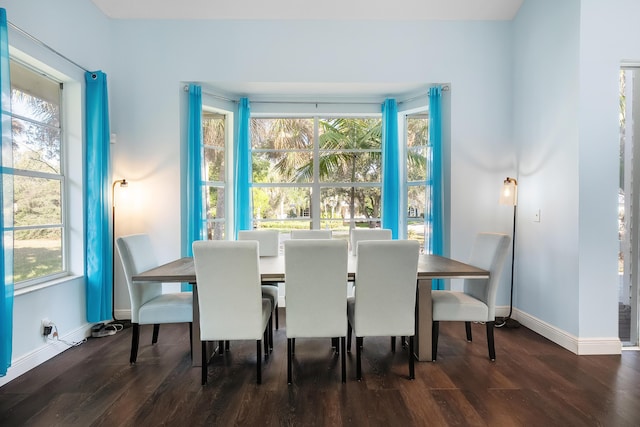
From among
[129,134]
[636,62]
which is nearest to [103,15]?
[129,134]

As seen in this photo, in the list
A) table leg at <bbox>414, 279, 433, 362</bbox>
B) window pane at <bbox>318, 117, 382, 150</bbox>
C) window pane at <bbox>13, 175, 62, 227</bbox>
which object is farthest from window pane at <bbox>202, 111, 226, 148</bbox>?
table leg at <bbox>414, 279, 433, 362</bbox>

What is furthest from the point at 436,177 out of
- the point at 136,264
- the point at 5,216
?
the point at 5,216

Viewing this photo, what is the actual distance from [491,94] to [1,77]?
167 inches

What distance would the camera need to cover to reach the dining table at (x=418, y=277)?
2.28 meters

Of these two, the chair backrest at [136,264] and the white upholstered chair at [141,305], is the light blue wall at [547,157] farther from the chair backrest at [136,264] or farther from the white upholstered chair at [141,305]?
the chair backrest at [136,264]

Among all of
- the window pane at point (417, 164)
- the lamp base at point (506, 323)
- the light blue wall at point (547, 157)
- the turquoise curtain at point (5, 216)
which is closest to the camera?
the turquoise curtain at point (5, 216)

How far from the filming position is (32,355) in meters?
2.48

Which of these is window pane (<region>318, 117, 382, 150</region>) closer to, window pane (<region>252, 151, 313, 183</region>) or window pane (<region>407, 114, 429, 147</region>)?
window pane (<region>252, 151, 313, 183</region>)

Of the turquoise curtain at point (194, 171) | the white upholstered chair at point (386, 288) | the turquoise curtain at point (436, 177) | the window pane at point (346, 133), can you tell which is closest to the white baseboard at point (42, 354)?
the turquoise curtain at point (194, 171)

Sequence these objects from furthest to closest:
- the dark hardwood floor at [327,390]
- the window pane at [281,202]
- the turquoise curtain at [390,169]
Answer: the window pane at [281,202]
the turquoise curtain at [390,169]
the dark hardwood floor at [327,390]

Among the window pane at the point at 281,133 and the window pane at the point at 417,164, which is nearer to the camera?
the window pane at the point at 417,164

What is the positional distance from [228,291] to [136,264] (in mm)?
923

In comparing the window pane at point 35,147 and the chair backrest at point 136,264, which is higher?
the window pane at point 35,147

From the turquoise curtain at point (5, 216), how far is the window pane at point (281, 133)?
2398 millimetres
